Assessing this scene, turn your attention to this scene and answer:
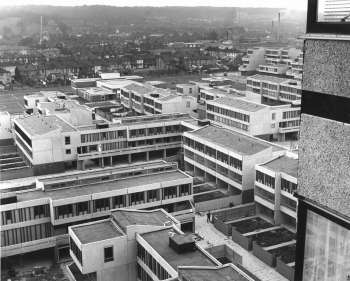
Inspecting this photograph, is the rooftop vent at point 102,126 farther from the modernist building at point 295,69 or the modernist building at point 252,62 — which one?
the modernist building at point 252,62

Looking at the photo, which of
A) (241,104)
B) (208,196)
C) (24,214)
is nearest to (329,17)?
(24,214)

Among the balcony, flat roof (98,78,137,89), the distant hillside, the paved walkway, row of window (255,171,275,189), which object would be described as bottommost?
the paved walkway

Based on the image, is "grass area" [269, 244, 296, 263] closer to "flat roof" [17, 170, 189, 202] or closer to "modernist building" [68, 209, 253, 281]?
"modernist building" [68, 209, 253, 281]

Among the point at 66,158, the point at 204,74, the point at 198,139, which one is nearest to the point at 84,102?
the point at 66,158

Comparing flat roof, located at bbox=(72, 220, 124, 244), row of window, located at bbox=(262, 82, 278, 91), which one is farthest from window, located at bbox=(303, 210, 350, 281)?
row of window, located at bbox=(262, 82, 278, 91)

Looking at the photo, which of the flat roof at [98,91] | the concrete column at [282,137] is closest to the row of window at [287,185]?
the concrete column at [282,137]

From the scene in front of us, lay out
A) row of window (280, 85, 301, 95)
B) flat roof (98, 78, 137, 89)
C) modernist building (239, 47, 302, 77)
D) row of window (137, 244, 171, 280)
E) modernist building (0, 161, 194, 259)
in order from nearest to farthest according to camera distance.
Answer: row of window (137, 244, 171, 280)
modernist building (0, 161, 194, 259)
row of window (280, 85, 301, 95)
flat roof (98, 78, 137, 89)
modernist building (239, 47, 302, 77)

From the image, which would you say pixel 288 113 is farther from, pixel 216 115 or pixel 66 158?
pixel 66 158
